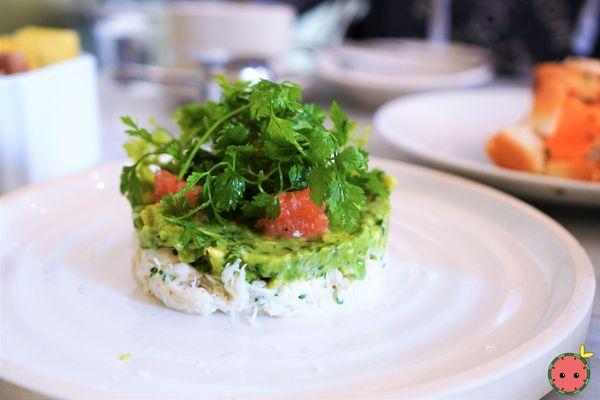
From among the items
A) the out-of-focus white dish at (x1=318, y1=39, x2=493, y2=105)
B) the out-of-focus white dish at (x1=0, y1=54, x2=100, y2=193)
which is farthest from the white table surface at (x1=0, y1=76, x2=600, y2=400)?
the out-of-focus white dish at (x1=0, y1=54, x2=100, y2=193)

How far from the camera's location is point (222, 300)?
1.12m

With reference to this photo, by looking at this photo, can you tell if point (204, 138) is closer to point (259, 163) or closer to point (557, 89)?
point (259, 163)

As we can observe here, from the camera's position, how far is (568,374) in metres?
0.97

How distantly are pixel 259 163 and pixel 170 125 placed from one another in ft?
4.22

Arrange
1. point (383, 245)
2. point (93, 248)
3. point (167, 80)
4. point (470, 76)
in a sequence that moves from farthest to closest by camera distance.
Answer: point (470, 76)
point (167, 80)
point (93, 248)
point (383, 245)

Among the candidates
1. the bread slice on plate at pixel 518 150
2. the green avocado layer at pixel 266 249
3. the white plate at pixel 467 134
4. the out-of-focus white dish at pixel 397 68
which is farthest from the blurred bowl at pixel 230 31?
the green avocado layer at pixel 266 249

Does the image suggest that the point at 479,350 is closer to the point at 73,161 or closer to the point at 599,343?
the point at 599,343

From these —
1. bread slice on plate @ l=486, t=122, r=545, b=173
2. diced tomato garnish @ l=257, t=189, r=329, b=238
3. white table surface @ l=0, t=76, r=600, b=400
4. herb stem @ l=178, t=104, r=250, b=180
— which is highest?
herb stem @ l=178, t=104, r=250, b=180

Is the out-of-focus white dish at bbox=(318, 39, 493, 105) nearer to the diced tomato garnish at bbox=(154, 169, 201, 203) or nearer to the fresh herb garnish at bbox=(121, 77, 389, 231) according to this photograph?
the fresh herb garnish at bbox=(121, 77, 389, 231)

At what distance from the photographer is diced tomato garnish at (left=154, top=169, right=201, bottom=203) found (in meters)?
1.19

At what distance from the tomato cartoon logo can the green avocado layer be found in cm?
36

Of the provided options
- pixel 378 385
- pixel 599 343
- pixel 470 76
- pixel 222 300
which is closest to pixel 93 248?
pixel 222 300

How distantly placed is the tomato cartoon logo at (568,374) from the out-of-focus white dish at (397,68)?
1.76m

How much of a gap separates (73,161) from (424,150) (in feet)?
3.06
